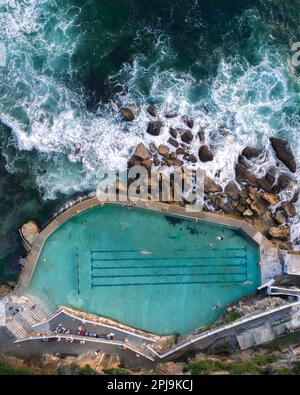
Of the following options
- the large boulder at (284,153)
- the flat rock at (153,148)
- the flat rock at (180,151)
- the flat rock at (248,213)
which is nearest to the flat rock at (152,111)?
the flat rock at (153,148)

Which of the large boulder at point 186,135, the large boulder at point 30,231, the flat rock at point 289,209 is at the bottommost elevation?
the large boulder at point 30,231

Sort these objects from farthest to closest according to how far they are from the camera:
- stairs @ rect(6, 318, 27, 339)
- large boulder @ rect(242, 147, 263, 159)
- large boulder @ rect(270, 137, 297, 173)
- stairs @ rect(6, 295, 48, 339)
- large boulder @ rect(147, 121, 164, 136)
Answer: large boulder @ rect(270, 137, 297, 173), large boulder @ rect(242, 147, 263, 159), large boulder @ rect(147, 121, 164, 136), stairs @ rect(6, 295, 48, 339), stairs @ rect(6, 318, 27, 339)

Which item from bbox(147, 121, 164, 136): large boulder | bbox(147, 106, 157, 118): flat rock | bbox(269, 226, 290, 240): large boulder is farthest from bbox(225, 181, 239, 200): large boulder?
bbox(147, 106, 157, 118): flat rock

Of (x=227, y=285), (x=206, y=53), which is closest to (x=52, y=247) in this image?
(x=227, y=285)

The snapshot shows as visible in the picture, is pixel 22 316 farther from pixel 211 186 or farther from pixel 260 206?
pixel 260 206

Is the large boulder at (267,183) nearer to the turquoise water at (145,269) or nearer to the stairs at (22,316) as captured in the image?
the turquoise water at (145,269)

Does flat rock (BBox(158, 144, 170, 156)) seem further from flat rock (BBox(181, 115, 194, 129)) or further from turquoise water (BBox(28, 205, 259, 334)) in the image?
turquoise water (BBox(28, 205, 259, 334))
